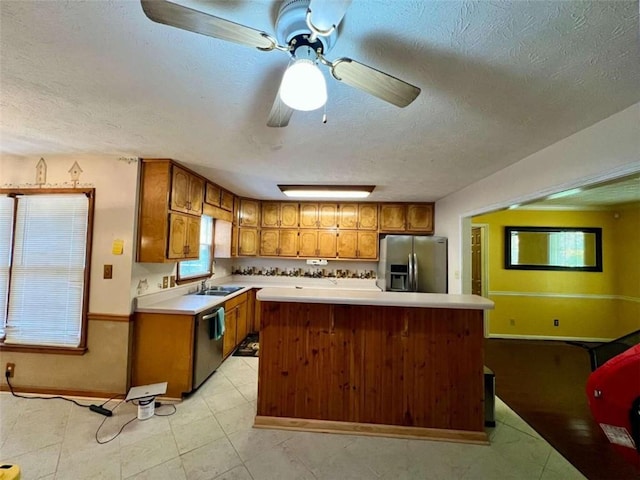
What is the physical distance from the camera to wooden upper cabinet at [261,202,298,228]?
4828 mm

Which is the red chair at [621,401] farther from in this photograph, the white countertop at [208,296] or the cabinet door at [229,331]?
the cabinet door at [229,331]

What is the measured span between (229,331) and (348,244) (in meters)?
2.32

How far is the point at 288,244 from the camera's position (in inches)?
190

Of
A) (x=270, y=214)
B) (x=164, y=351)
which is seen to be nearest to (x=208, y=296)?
(x=164, y=351)

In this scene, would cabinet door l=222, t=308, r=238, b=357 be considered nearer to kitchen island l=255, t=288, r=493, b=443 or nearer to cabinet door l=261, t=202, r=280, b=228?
kitchen island l=255, t=288, r=493, b=443

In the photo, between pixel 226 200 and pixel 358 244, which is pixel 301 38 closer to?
pixel 226 200

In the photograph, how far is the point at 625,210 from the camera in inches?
176

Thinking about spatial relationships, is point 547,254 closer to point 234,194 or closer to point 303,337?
point 303,337

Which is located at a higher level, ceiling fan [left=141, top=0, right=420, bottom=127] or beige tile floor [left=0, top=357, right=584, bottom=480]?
ceiling fan [left=141, top=0, right=420, bottom=127]

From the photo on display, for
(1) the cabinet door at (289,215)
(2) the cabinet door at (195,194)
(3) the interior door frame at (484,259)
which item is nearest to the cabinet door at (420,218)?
(3) the interior door frame at (484,259)

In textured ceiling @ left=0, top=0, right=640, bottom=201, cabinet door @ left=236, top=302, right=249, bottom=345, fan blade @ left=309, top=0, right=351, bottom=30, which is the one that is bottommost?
cabinet door @ left=236, top=302, right=249, bottom=345

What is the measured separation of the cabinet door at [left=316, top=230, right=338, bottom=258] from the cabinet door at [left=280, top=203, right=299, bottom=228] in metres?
0.49

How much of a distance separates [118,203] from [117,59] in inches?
73.5

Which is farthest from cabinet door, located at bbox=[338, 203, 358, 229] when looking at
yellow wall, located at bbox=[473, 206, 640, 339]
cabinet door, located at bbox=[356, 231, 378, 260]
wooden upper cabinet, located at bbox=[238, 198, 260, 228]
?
→ yellow wall, located at bbox=[473, 206, 640, 339]
